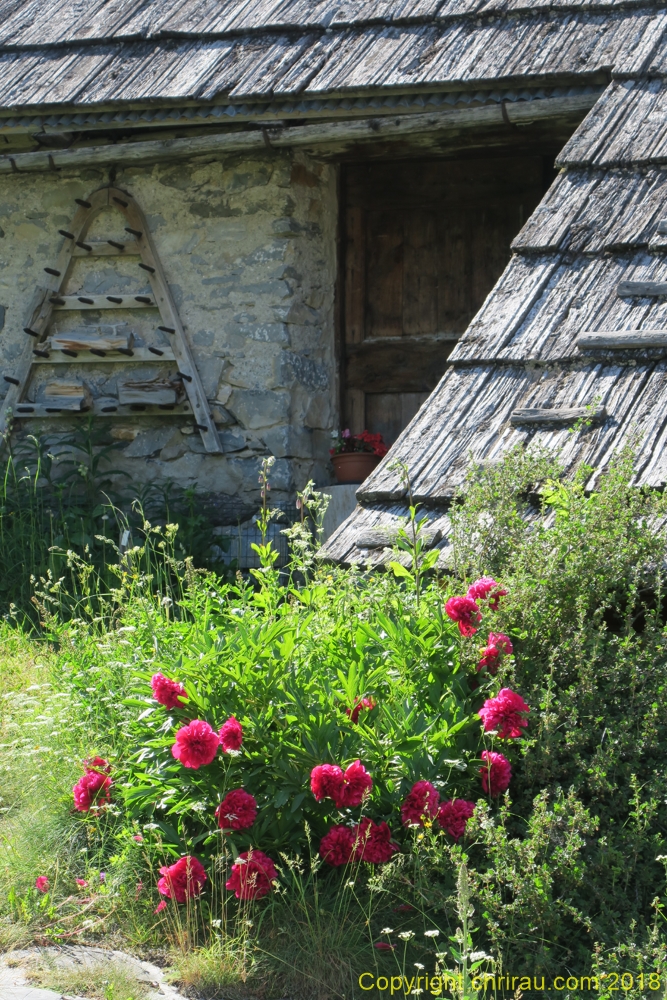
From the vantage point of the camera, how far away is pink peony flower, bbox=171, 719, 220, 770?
2.55 m

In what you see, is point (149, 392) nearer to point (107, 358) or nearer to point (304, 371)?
point (107, 358)

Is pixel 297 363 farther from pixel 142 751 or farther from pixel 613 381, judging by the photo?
pixel 142 751

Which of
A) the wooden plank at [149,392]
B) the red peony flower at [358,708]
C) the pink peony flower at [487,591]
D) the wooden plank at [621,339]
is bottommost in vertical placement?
the red peony flower at [358,708]

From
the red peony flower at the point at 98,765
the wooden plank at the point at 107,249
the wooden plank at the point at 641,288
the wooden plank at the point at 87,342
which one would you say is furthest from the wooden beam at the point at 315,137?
the red peony flower at the point at 98,765

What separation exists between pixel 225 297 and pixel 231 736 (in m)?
3.98

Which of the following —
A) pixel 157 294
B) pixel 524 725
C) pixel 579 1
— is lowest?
pixel 524 725

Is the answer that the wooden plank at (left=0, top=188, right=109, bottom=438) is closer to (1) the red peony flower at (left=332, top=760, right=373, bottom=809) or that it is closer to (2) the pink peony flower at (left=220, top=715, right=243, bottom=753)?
(2) the pink peony flower at (left=220, top=715, right=243, bottom=753)

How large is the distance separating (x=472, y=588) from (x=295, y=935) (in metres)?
0.94

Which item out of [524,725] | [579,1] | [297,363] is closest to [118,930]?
[524,725]

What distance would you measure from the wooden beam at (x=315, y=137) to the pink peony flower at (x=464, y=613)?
3417mm

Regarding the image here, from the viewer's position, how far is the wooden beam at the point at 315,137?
5.39 metres

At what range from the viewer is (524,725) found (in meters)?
→ 2.62

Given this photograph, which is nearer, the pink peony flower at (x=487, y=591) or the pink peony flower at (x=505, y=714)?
the pink peony flower at (x=505, y=714)

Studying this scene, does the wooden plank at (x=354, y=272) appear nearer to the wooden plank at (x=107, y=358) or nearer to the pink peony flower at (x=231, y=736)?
the wooden plank at (x=107, y=358)
